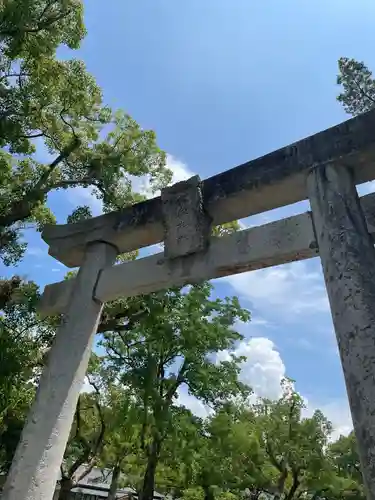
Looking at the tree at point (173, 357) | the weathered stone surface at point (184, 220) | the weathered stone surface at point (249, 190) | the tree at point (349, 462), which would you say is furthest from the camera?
the tree at point (349, 462)

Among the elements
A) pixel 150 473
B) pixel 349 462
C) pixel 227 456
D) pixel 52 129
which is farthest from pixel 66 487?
pixel 349 462

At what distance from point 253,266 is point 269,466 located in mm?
16268

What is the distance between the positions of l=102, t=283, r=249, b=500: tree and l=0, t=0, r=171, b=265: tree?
11.6 feet

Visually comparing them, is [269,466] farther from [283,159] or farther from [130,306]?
[283,159]

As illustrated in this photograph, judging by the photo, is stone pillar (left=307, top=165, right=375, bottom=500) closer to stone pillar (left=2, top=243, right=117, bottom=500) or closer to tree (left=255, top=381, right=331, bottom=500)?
stone pillar (left=2, top=243, right=117, bottom=500)

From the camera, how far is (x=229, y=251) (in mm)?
4266

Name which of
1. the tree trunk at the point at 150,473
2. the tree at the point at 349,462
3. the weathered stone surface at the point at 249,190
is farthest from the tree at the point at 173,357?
the tree at the point at 349,462

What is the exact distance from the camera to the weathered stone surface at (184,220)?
4.48m

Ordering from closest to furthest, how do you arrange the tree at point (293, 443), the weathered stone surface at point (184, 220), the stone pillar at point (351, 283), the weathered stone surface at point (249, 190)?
the stone pillar at point (351, 283) < the weathered stone surface at point (249, 190) < the weathered stone surface at point (184, 220) < the tree at point (293, 443)

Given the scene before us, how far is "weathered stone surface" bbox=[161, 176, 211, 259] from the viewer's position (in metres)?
4.48

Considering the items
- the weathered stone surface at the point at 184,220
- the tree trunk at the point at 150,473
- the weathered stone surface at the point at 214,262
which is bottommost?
the weathered stone surface at the point at 214,262

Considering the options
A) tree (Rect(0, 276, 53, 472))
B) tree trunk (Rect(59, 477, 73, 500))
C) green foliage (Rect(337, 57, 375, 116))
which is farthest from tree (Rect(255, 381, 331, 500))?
green foliage (Rect(337, 57, 375, 116))

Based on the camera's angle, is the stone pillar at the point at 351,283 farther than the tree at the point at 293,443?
No

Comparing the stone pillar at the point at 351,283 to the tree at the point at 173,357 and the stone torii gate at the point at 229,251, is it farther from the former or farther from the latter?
the tree at the point at 173,357
